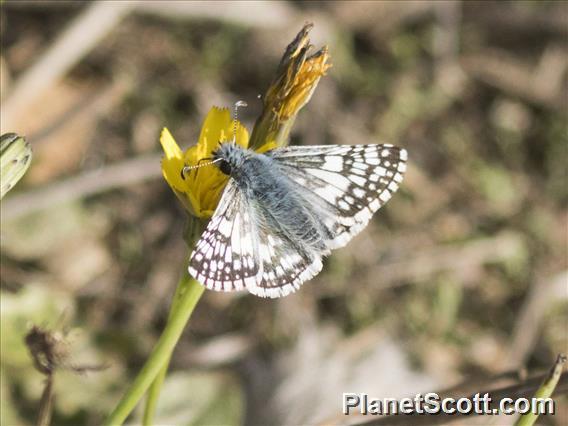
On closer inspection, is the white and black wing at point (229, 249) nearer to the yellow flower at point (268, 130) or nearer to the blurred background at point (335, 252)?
the yellow flower at point (268, 130)

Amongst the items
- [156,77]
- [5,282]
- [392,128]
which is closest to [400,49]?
[392,128]

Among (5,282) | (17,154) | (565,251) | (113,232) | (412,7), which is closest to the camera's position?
(17,154)

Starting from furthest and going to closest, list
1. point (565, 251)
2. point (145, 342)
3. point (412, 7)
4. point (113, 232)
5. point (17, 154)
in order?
point (412, 7), point (565, 251), point (113, 232), point (145, 342), point (17, 154)

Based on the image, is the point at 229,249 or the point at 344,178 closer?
the point at 229,249

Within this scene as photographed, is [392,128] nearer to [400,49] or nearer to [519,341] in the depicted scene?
[400,49]

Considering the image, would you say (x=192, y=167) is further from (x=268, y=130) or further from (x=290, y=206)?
(x=290, y=206)

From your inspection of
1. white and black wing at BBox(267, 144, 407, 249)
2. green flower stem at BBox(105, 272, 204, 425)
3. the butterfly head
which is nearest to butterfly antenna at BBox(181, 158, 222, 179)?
the butterfly head

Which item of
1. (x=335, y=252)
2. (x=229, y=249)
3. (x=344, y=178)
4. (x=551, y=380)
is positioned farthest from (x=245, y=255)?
(x=335, y=252)
